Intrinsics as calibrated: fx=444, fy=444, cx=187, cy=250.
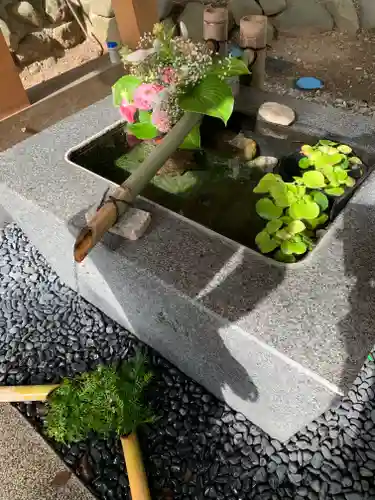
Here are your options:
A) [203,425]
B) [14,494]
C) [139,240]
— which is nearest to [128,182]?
[139,240]

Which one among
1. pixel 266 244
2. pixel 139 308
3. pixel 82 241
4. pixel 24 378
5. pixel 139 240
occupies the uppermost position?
pixel 82 241

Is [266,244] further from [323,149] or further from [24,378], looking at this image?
[24,378]

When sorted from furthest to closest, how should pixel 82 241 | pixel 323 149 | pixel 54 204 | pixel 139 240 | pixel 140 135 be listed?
pixel 140 135 < pixel 323 149 < pixel 54 204 < pixel 139 240 < pixel 82 241

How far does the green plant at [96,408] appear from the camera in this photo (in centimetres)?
177

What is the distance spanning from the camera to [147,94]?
2.07 m

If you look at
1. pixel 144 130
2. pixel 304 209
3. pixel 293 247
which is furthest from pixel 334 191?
pixel 144 130

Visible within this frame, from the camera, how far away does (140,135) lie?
2.24m

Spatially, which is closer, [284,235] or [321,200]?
[284,235]

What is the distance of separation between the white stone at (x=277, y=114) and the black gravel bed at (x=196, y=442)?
1.24 meters

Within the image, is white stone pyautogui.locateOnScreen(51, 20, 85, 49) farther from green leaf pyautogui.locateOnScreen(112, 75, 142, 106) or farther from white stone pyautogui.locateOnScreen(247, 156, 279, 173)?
white stone pyautogui.locateOnScreen(247, 156, 279, 173)

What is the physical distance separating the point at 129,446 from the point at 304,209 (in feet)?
3.94

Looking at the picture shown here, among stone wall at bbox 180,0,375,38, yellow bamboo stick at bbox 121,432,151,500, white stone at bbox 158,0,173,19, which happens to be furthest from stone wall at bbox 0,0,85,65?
yellow bamboo stick at bbox 121,432,151,500

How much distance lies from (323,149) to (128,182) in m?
0.94

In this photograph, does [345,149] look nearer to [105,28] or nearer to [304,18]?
[304,18]
